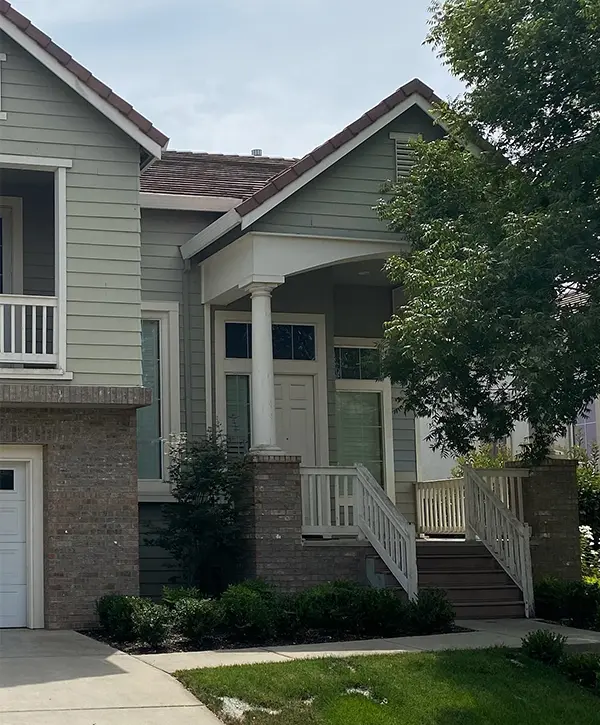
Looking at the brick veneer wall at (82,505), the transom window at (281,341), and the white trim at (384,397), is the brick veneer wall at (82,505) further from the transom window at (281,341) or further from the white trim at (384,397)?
the white trim at (384,397)

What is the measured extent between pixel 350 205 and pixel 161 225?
2999mm

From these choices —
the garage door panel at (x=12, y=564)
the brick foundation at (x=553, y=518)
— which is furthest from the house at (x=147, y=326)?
the brick foundation at (x=553, y=518)

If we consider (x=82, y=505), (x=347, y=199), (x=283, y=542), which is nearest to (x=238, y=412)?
(x=283, y=542)

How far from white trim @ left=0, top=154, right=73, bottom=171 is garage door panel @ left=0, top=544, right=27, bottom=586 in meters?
4.53

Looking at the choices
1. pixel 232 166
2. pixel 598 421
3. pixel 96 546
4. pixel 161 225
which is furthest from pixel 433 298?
pixel 598 421

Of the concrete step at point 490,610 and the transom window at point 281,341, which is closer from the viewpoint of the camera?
→ the concrete step at point 490,610

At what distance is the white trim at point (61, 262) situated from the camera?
14047mm

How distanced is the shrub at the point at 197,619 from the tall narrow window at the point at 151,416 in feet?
14.0

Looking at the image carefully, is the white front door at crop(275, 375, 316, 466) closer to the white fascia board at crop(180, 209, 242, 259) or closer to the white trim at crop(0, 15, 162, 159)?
the white fascia board at crop(180, 209, 242, 259)

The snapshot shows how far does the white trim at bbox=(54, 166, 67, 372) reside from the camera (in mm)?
14047

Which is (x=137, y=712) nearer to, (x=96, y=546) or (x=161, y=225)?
(x=96, y=546)

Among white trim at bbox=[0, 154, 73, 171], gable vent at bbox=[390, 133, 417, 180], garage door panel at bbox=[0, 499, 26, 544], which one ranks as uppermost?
gable vent at bbox=[390, 133, 417, 180]

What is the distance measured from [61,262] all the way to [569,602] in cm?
749

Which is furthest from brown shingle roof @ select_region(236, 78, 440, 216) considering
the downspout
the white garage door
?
the white garage door
